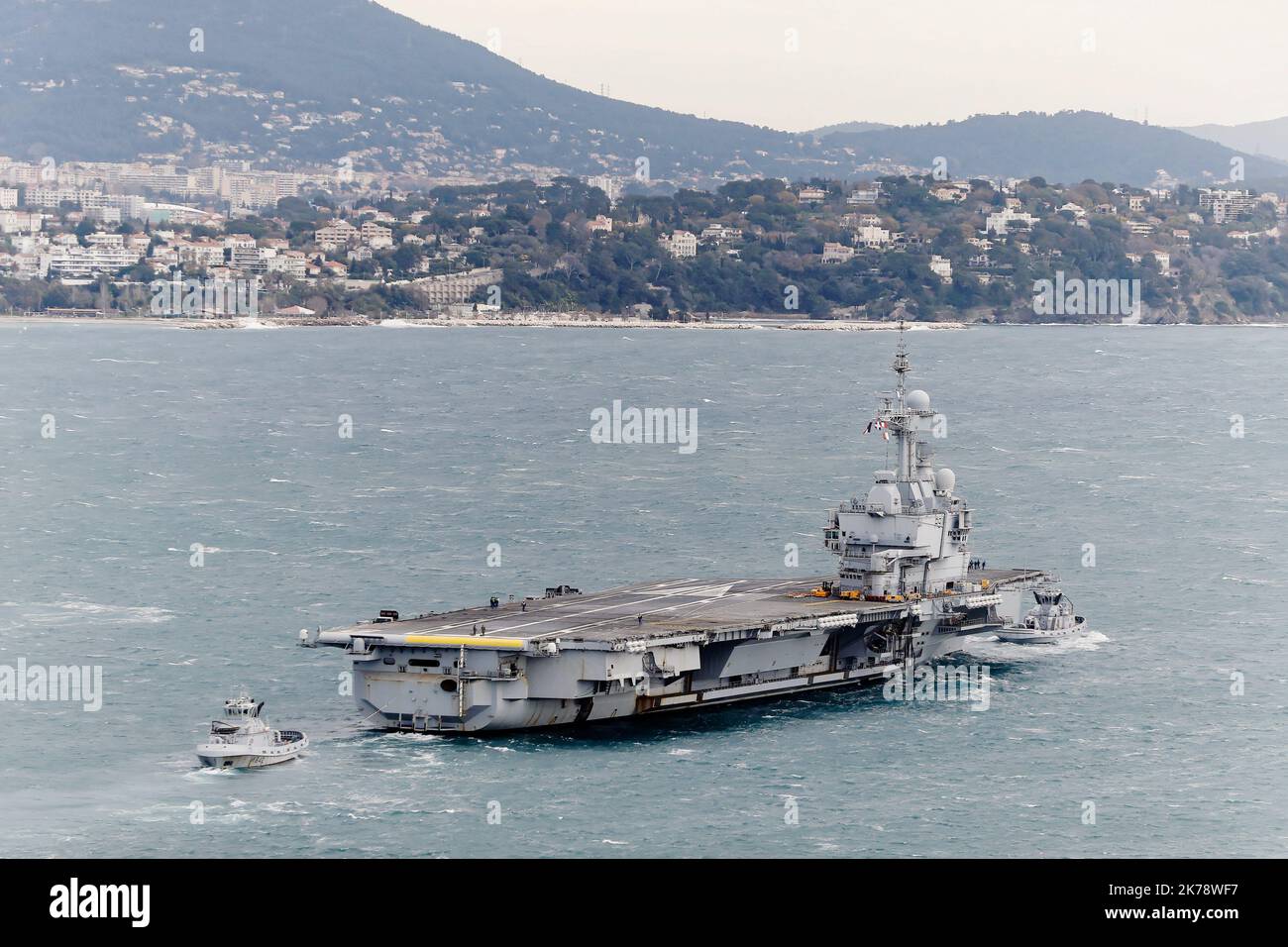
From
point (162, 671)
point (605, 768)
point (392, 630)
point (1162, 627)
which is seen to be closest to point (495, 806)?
point (605, 768)

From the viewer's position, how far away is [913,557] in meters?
56.2

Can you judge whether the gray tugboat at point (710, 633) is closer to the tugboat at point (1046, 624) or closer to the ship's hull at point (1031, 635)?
the tugboat at point (1046, 624)

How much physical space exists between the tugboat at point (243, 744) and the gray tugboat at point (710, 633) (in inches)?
130

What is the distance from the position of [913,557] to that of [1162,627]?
35.9 feet

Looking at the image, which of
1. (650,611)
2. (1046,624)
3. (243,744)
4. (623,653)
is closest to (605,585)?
(650,611)

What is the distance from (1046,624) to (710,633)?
15805mm

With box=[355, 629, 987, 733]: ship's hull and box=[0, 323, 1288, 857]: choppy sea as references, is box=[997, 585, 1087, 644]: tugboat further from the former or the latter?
box=[355, 629, 987, 733]: ship's hull

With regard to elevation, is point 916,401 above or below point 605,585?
above

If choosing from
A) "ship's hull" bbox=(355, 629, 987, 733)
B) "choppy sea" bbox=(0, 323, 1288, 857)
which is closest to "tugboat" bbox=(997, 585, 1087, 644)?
"choppy sea" bbox=(0, 323, 1288, 857)

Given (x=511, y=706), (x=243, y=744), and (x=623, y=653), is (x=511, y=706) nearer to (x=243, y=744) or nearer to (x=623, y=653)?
(x=623, y=653)

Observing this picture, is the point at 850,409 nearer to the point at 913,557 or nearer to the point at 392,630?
the point at 913,557

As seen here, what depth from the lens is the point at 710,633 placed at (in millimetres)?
48562

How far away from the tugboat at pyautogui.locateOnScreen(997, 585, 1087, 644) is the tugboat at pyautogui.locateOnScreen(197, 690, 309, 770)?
24224 millimetres

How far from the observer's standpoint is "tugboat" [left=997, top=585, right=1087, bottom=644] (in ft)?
197
